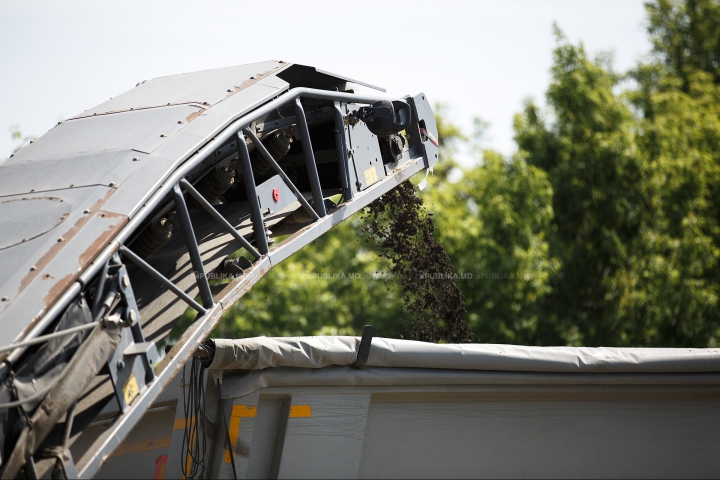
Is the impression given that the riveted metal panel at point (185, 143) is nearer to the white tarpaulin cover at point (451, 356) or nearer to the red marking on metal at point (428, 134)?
the white tarpaulin cover at point (451, 356)

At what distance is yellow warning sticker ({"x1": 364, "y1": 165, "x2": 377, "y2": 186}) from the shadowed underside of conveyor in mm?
17

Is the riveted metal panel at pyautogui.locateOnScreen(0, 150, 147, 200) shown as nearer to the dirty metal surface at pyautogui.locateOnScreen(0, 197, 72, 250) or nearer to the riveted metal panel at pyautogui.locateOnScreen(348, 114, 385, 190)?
the dirty metal surface at pyautogui.locateOnScreen(0, 197, 72, 250)

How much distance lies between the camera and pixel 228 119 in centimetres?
362

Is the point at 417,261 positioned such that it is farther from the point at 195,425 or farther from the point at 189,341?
the point at 189,341

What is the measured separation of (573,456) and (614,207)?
981 cm

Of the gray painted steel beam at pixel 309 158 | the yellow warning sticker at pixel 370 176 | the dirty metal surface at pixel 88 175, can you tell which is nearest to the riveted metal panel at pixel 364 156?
the yellow warning sticker at pixel 370 176

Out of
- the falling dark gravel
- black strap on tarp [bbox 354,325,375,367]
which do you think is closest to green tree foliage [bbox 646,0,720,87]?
the falling dark gravel

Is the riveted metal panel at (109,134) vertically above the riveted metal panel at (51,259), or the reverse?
the riveted metal panel at (109,134)

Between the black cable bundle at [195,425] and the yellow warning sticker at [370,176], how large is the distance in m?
1.65

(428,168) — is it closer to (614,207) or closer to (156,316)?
(156,316)

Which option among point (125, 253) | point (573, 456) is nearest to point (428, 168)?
point (573, 456)

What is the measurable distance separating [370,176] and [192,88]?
1331 mm

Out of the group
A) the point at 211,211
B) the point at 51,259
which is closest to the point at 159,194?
the point at 211,211

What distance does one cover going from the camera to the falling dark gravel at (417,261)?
570 cm
